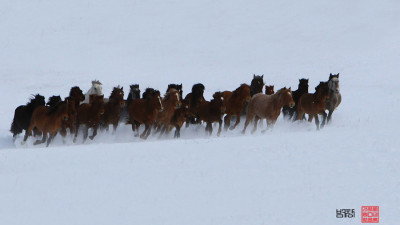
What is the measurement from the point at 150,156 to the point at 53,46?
3808 cm

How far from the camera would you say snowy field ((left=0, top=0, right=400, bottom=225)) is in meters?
9.87

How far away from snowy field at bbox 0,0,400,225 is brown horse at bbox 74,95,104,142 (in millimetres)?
639

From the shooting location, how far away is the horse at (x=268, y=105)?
17812 millimetres

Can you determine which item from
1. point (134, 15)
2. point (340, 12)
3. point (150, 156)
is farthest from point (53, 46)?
point (150, 156)

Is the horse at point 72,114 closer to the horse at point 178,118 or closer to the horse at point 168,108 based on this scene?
the horse at point 168,108

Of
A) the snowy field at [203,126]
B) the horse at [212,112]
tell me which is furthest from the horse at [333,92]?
the horse at [212,112]

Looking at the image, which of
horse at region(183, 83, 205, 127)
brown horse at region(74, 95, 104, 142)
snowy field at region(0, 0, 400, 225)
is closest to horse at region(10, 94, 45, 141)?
snowy field at region(0, 0, 400, 225)

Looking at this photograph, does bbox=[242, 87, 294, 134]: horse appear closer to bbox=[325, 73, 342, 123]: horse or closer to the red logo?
bbox=[325, 73, 342, 123]: horse

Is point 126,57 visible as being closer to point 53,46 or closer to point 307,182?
point 53,46

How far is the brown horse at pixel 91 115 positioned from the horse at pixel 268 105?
14.8ft

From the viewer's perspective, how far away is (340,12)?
58000 millimetres

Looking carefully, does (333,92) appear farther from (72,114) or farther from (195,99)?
(72,114)

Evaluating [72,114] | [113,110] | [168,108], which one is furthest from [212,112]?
[72,114]

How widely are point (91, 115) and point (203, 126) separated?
370cm
